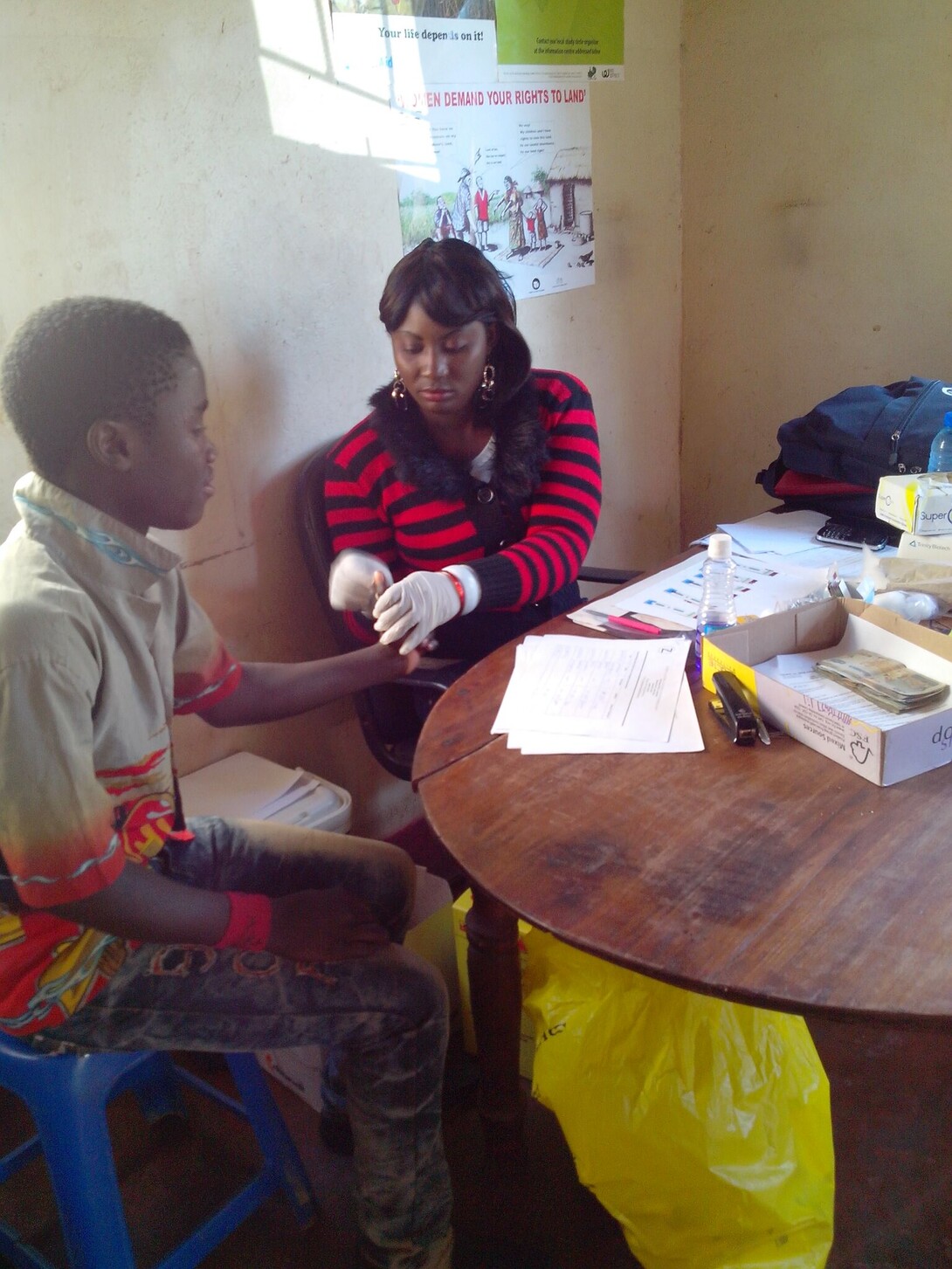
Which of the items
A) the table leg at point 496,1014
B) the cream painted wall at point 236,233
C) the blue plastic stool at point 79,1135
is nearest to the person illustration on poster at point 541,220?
the cream painted wall at point 236,233

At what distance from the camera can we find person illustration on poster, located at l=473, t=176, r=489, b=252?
6.70 feet

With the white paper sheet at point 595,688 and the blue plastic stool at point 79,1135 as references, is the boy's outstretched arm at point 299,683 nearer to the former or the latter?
the white paper sheet at point 595,688

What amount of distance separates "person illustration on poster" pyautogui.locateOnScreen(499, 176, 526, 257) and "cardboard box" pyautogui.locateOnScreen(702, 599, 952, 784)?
4.11 feet

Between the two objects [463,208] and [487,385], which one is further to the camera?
[463,208]

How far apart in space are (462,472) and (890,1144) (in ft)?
4.26

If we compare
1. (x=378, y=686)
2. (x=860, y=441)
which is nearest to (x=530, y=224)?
(x=860, y=441)

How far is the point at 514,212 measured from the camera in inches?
84.4

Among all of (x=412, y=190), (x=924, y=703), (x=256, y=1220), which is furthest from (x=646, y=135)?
(x=256, y=1220)

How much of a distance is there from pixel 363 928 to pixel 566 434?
3.49ft

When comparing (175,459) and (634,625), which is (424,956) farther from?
(175,459)

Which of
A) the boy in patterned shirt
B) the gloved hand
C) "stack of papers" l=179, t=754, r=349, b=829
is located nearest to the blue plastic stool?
the boy in patterned shirt

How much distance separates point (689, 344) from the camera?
9.32 feet

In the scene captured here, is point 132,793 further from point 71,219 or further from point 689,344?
point 689,344

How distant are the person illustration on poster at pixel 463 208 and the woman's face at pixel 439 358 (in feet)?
1.43
